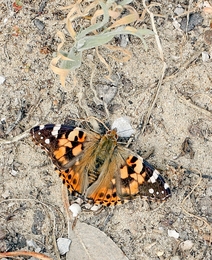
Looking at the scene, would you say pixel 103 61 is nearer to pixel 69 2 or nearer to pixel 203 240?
pixel 69 2

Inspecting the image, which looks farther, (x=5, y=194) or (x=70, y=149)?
(x=5, y=194)

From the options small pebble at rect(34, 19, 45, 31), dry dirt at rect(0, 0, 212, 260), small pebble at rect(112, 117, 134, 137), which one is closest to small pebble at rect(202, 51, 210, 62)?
dry dirt at rect(0, 0, 212, 260)

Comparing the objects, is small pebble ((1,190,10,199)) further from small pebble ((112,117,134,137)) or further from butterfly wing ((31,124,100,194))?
small pebble ((112,117,134,137))

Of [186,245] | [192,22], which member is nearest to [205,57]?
[192,22]

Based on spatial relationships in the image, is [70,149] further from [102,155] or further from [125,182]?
[125,182]

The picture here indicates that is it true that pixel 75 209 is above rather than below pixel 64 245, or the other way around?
above

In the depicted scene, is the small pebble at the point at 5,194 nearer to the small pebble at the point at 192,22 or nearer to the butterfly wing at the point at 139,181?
the butterfly wing at the point at 139,181

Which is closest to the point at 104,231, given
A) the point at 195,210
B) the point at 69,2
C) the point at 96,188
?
the point at 96,188
